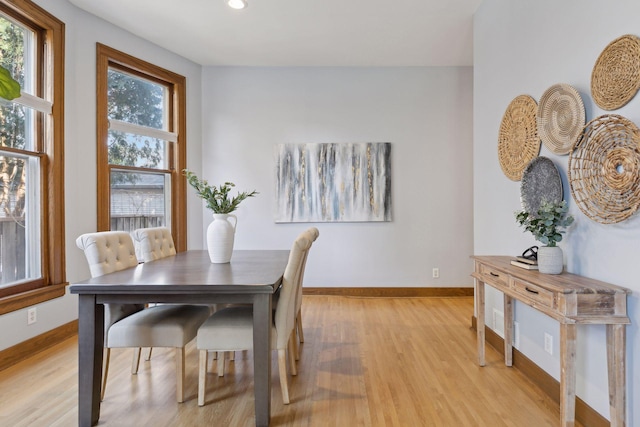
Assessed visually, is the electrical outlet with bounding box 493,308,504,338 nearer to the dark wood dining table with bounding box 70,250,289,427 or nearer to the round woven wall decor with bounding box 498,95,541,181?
the round woven wall decor with bounding box 498,95,541,181

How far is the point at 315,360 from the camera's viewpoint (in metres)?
2.63

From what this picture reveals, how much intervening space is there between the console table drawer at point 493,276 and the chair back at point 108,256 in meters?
2.30

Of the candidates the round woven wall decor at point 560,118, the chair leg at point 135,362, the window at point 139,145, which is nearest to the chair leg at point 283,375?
the chair leg at point 135,362

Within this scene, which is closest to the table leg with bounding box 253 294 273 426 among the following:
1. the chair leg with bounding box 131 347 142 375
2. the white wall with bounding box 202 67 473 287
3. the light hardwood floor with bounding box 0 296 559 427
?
the light hardwood floor with bounding box 0 296 559 427

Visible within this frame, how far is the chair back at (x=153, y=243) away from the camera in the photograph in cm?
273

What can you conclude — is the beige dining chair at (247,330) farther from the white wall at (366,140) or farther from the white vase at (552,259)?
the white wall at (366,140)

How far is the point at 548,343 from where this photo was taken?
213 centimetres

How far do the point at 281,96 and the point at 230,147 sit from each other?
920 millimetres

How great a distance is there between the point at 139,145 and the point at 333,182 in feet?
7.39

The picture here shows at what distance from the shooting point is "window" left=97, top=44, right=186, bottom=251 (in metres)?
3.50

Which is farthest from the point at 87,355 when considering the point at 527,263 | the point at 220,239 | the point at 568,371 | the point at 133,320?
the point at 527,263

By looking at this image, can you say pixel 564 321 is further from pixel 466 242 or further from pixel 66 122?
pixel 66 122

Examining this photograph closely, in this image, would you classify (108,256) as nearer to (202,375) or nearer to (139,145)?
(202,375)

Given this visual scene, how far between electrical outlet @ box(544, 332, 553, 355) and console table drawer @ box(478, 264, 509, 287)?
1.33 feet
